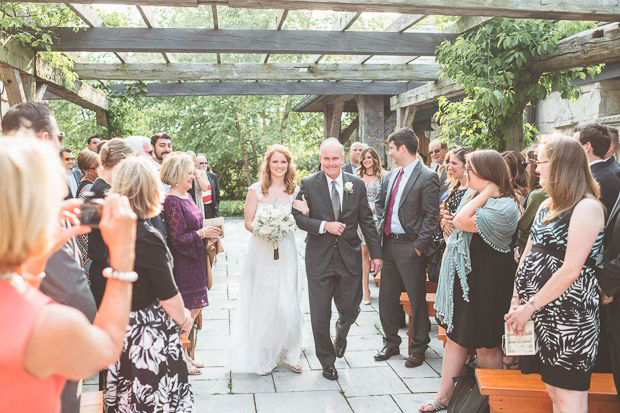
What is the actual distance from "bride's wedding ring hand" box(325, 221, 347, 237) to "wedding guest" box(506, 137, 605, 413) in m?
1.73

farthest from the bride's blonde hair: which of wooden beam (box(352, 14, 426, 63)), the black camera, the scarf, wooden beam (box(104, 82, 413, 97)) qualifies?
wooden beam (box(104, 82, 413, 97))

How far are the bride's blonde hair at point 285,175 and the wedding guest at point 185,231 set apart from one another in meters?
0.63

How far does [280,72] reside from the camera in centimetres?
998

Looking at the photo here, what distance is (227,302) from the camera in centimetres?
687

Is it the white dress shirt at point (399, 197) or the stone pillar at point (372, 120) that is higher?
the stone pillar at point (372, 120)

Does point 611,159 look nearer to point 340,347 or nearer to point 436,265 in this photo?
point 436,265

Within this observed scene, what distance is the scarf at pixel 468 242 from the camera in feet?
11.7

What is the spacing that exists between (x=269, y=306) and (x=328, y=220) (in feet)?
2.94

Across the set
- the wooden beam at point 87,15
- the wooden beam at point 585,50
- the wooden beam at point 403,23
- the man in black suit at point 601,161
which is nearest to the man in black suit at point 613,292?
the man in black suit at point 601,161

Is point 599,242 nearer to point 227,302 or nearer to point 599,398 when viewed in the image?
point 599,398

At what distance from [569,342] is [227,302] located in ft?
15.3

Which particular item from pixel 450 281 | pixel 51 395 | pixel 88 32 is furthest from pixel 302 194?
pixel 88 32

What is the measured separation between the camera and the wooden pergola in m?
5.00

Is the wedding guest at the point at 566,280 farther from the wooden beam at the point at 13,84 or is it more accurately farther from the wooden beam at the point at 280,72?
the wooden beam at the point at 280,72
